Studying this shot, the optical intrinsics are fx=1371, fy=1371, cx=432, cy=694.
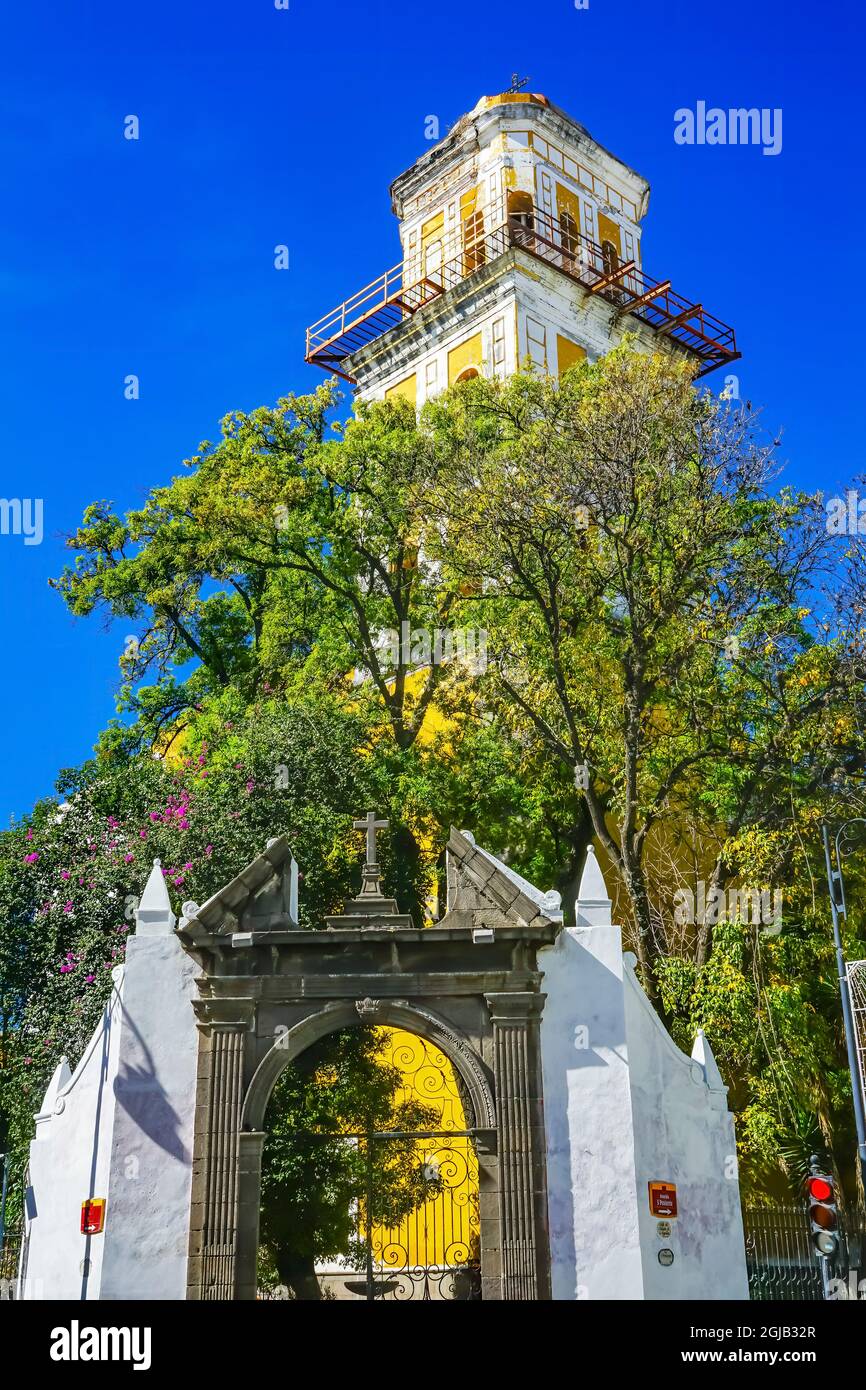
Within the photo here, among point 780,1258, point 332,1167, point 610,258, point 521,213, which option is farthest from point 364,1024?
point 610,258

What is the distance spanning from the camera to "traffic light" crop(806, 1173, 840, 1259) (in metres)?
13.1

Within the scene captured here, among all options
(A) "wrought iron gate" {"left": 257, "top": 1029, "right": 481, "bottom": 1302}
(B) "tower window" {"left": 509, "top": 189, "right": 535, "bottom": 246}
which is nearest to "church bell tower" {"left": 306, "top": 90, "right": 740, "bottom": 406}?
(B) "tower window" {"left": 509, "top": 189, "right": 535, "bottom": 246}

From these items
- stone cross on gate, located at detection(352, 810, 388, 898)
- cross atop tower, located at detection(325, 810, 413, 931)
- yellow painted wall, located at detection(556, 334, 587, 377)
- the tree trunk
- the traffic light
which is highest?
yellow painted wall, located at detection(556, 334, 587, 377)

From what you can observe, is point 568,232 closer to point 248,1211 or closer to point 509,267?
point 509,267

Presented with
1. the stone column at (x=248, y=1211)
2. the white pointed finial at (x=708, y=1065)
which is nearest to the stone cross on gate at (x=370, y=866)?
the stone column at (x=248, y=1211)

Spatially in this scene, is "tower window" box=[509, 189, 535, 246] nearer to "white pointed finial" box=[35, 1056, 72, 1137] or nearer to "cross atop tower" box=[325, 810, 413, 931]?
"cross atop tower" box=[325, 810, 413, 931]

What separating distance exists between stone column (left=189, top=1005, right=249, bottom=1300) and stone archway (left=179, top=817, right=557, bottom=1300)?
0.05 ft

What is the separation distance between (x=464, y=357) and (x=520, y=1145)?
22.8m

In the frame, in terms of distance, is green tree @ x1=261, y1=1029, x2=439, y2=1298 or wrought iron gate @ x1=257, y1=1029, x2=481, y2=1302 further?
wrought iron gate @ x1=257, y1=1029, x2=481, y2=1302

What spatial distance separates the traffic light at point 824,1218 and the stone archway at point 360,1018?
2.74 m

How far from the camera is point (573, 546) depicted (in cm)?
2245

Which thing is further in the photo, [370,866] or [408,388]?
[408,388]

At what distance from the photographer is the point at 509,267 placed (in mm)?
31938

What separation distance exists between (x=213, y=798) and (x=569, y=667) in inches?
246
